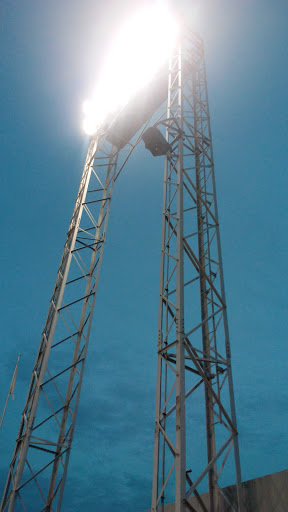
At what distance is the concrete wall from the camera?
792 centimetres

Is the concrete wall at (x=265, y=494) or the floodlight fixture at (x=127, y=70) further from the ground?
the floodlight fixture at (x=127, y=70)

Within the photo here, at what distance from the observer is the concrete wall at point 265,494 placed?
7916 mm

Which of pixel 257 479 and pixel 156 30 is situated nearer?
pixel 257 479

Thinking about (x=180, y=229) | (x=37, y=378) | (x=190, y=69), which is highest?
(x=190, y=69)

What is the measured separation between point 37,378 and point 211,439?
248 inches

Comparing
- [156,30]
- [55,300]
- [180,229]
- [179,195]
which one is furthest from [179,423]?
[156,30]

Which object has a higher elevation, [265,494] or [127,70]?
[127,70]

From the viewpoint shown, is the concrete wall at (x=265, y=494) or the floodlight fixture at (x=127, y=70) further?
the floodlight fixture at (x=127, y=70)

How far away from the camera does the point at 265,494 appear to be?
8336 mm

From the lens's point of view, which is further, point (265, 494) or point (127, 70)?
point (127, 70)

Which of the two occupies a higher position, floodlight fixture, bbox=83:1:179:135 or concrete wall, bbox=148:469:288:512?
floodlight fixture, bbox=83:1:179:135

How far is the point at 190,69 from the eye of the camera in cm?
1684

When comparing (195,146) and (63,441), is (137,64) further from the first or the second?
(63,441)

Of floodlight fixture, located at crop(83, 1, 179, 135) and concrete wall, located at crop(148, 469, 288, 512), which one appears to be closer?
concrete wall, located at crop(148, 469, 288, 512)
